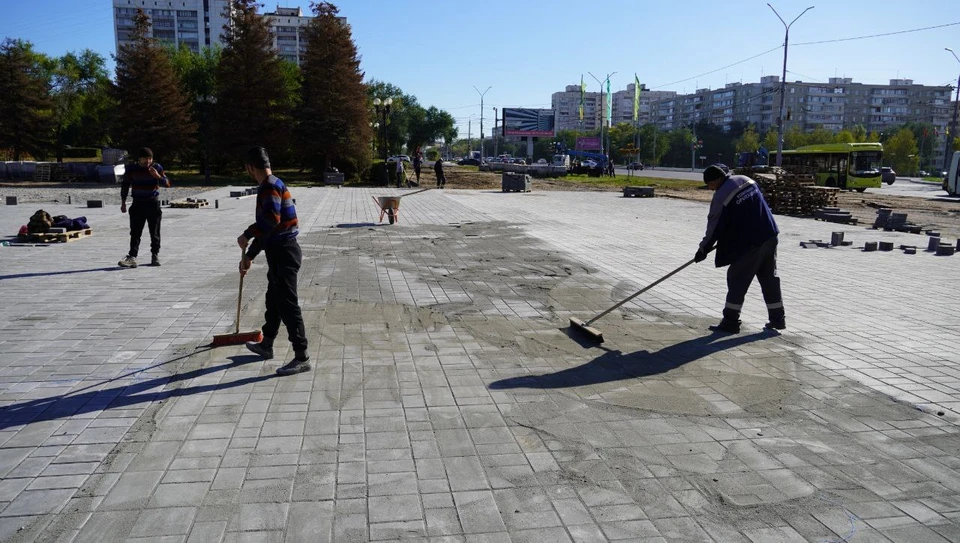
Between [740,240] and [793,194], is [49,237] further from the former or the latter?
[793,194]

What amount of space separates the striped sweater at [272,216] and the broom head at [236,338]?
3.44 ft

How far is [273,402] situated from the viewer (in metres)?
4.74

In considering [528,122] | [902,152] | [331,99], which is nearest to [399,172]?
[331,99]

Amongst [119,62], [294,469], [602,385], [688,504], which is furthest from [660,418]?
[119,62]

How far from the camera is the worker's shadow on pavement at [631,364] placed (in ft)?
17.4

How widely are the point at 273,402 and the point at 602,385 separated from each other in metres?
2.49

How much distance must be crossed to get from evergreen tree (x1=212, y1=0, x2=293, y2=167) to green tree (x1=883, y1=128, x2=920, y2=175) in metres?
69.8

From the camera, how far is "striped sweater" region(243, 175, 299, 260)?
531 centimetres

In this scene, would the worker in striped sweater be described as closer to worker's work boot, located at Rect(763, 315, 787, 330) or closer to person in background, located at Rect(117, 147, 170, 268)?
worker's work boot, located at Rect(763, 315, 787, 330)

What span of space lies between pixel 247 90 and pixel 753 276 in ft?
118

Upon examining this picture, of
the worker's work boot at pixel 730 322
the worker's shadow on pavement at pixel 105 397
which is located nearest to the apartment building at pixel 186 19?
the worker's shadow on pavement at pixel 105 397

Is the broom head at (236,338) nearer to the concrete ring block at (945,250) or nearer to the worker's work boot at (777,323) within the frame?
the worker's work boot at (777,323)

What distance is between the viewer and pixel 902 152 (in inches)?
3034

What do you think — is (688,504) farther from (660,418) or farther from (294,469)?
(294,469)
